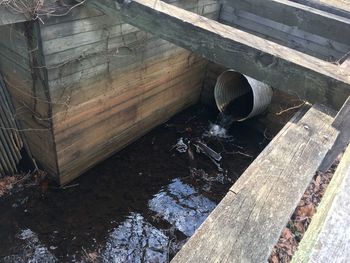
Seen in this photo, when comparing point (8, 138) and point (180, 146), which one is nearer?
point (8, 138)

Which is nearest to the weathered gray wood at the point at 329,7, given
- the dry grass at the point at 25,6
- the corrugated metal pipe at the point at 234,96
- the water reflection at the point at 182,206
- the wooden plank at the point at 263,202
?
the corrugated metal pipe at the point at 234,96

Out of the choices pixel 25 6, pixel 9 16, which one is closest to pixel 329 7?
pixel 25 6

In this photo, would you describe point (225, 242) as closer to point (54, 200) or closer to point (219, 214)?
point (219, 214)

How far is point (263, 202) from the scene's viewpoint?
185 cm

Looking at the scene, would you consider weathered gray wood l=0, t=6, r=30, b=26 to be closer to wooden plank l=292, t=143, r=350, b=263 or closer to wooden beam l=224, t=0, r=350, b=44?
wooden plank l=292, t=143, r=350, b=263

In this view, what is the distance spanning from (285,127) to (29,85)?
377 centimetres

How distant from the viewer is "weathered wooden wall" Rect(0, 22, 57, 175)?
14.5ft

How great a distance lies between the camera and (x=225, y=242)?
1.59 metres

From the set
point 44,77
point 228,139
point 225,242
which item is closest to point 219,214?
point 225,242

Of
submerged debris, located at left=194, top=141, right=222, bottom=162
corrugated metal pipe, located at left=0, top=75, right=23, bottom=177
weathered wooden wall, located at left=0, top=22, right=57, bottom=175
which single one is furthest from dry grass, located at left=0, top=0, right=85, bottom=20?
submerged debris, located at left=194, top=141, right=222, bottom=162

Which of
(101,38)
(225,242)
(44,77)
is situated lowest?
(44,77)

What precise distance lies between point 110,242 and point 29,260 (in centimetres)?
112

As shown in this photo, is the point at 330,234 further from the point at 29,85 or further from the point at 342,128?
the point at 29,85

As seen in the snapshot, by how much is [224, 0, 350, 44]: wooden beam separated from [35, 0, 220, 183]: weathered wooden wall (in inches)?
46.4
